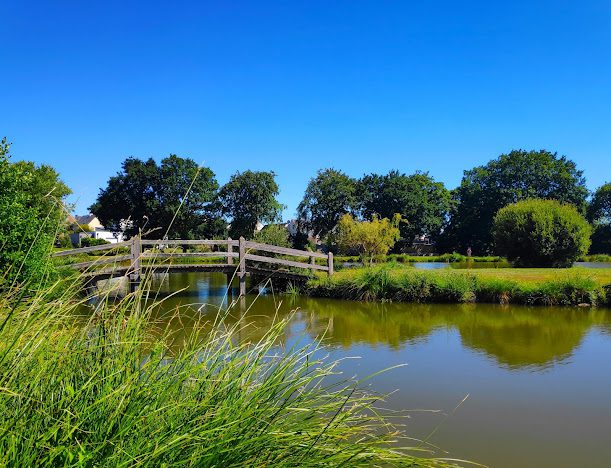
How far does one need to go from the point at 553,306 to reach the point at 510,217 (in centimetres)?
950

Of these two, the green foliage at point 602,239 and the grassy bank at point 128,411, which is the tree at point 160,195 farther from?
the grassy bank at point 128,411

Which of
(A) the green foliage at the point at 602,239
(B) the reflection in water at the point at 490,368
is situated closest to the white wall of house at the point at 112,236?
(B) the reflection in water at the point at 490,368

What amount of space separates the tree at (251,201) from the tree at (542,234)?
1844 cm

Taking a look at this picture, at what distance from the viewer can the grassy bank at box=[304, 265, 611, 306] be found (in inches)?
510

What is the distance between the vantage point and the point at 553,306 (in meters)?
12.9

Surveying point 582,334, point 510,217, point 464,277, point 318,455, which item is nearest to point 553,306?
point 464,277

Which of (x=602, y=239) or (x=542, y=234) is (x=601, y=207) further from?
(x=542, y=234)

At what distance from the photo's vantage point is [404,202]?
43.2m

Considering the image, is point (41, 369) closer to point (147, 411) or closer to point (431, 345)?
point (147, 411)

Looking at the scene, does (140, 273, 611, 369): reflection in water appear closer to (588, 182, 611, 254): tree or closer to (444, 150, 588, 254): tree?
(444, 150, 588, 254): tree

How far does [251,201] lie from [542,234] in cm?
2119

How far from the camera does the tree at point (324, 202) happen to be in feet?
130

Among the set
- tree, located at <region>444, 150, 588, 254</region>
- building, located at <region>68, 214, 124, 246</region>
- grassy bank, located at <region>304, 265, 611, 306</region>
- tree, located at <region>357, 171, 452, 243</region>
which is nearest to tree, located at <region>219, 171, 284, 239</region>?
building, located at <region>68, 214, 124, 246</region>

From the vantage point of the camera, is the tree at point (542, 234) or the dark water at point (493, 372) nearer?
the dark water at point (493, 372)
